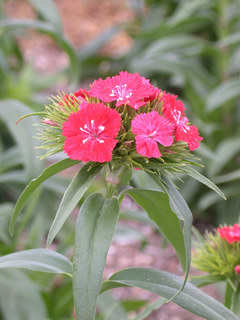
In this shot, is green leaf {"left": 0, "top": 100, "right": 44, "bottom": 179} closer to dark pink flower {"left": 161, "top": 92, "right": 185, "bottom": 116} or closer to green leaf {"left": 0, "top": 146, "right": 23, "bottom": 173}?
green leaf {"left": 0, "top": 146, "right": 23, "bottom": 173}

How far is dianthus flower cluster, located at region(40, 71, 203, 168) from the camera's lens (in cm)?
71

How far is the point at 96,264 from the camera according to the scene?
71 cm

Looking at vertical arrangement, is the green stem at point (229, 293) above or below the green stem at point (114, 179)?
below

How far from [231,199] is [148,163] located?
63.5 inches

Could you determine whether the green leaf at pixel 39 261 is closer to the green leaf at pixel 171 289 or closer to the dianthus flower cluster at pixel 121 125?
the green leaf at pixel 171 289

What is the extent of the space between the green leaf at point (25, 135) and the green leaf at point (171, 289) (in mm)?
647

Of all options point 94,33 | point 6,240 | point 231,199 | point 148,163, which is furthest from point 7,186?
point 94,33

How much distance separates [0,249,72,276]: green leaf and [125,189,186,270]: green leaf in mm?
164

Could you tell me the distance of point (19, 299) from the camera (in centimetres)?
145

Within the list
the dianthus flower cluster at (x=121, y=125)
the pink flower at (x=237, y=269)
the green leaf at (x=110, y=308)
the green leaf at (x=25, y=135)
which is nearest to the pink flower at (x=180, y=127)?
the dianthus flower cluster at (x=121, y=125)

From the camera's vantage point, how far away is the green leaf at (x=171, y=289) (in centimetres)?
80

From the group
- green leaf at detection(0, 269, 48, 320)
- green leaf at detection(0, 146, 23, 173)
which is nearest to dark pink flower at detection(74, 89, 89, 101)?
green leaf at detection(0, 269, 48, 320)

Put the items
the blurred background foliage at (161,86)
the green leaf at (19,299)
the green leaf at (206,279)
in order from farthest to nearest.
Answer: the blurred background foliage at (161,86), the green leaf at (19,299), the green leaf at (206,279)

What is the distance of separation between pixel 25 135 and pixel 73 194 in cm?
83
